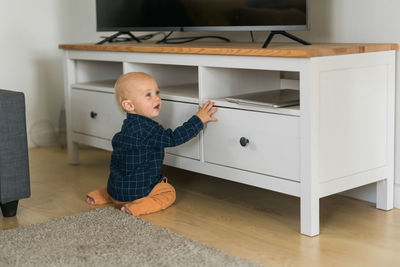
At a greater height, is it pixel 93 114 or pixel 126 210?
pixel 93 114

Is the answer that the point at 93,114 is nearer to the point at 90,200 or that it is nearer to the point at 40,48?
the point at 90,200

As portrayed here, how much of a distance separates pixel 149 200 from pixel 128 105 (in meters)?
0.33

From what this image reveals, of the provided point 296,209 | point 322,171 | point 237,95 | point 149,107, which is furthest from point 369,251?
point 149,107

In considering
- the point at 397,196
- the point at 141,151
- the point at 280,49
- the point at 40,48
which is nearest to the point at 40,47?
the point at 40,48

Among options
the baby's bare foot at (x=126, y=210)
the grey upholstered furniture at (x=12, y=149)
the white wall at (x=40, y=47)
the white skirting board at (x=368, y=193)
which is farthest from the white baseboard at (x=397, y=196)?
the white wall at (x=40, y=47)

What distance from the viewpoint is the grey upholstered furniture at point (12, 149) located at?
1838 millimetres

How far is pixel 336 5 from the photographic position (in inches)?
80.3

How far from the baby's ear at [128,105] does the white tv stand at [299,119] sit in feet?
0.60

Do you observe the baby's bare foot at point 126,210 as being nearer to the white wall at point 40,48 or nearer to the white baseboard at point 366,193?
the white baseboard at point 366,193

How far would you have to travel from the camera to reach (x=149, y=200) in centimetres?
196

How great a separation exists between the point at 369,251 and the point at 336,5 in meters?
0.89

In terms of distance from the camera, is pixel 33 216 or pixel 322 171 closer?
pixel 322 171

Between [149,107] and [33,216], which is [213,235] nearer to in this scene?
[149,107]

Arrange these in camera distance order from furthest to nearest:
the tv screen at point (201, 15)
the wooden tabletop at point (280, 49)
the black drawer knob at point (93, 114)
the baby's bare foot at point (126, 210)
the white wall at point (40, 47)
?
the white wall at point (40, 47) → the black drawer knob at point (93, 114) → the baby's bare foot at point (126, 210) → the tv screen at point (201, 15) → the wooden tabletop at point (280, 49)
